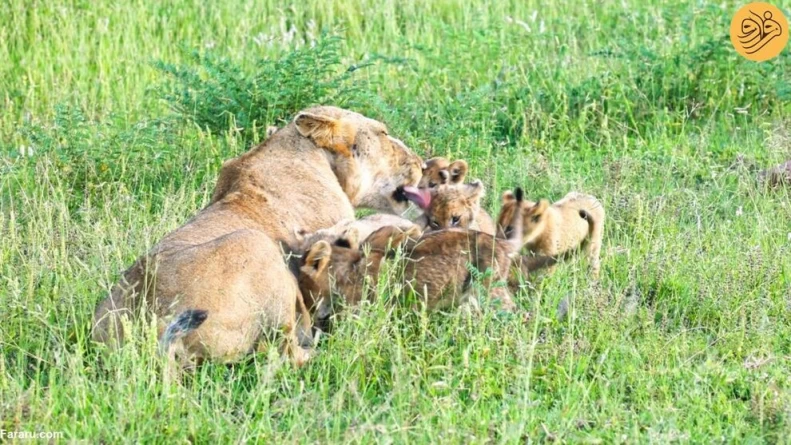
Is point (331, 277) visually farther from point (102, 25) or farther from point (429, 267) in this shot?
point (102, 25)

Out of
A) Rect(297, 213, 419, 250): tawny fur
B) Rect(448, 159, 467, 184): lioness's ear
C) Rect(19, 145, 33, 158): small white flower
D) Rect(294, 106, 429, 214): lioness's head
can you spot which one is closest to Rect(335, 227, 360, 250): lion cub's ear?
Rect(297, 213, 419, 250): tawny fur

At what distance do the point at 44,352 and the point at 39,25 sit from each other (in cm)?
573

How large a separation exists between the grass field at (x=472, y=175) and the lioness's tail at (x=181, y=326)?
89mm

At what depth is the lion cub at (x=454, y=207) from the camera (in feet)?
23.9

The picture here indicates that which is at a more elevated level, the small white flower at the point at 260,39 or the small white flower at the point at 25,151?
the small white flower at the point at 260,39

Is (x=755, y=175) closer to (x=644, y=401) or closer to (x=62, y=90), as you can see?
(x=644, y=401)

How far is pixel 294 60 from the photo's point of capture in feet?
30.3

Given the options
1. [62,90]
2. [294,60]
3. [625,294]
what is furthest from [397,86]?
[625,294]

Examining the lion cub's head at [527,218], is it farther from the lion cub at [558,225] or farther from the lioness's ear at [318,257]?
the lioness's ear at [318,257]

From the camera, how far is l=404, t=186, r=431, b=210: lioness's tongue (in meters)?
7.36

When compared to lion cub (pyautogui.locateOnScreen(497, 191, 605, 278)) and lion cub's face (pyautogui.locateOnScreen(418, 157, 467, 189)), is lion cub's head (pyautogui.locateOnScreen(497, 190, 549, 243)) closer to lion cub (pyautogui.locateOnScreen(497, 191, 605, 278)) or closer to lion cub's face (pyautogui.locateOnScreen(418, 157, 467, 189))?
lion cub (pyautogui.locateOnScreen(497, 191, 605, 278))

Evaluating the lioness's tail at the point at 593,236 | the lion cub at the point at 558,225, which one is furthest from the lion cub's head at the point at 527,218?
the lioness's tail at the point at 593,236

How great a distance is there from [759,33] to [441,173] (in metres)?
3.89

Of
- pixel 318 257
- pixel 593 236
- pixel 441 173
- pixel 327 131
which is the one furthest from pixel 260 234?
pixel 593 236
